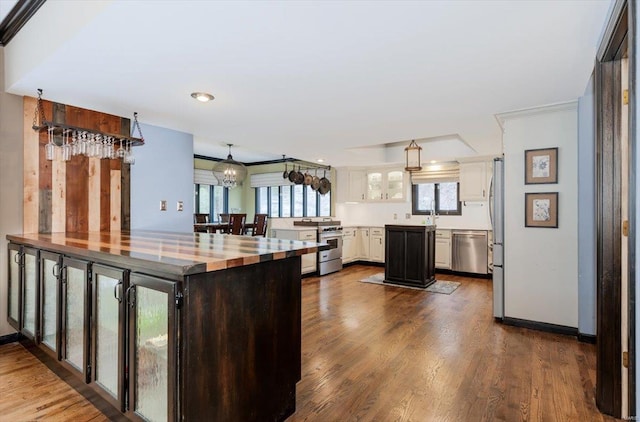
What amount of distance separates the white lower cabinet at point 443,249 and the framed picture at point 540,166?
3.03m

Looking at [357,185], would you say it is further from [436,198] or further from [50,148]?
[50,148]

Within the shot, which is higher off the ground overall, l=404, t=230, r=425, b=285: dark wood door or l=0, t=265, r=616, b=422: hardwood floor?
l=404, t=230, r=425, b=285: dark wood door

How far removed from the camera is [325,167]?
7445mm

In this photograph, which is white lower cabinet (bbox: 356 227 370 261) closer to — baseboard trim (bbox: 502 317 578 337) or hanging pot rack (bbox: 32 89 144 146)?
baseboard trim (bbox: 502 317 578 337)

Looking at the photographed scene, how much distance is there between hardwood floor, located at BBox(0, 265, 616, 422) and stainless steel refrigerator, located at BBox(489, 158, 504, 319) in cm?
24

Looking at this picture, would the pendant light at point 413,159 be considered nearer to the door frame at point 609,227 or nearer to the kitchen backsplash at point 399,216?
the kitchen backsplash at point 399,216

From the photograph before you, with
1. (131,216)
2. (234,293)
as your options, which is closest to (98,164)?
(131,216)

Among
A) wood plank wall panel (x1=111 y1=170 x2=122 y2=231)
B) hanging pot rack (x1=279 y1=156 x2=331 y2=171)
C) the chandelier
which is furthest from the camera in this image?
hanging pot rack (x1=279 y1=156 x2=331 y2=171)

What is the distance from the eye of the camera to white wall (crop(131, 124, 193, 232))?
3691 millimetres

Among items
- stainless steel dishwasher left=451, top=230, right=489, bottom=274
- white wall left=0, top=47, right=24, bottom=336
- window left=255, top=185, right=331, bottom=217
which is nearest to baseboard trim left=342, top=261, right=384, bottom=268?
window left=255, top=185, right=331, bottom=217

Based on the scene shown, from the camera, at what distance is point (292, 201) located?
830 centimetres

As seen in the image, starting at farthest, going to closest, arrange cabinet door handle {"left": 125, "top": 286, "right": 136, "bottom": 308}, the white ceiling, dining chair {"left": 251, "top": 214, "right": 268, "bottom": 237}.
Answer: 1. dining chair {"left": 251, "top": 214, "right": 268, "bottom": 237}
2. the white ceiling
3. cabinet door handle {"left": 125, "top": 286, "right": 136, "bottom": 308}

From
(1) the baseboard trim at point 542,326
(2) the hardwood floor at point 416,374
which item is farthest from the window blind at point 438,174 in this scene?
(1) the baseboard trim at point 542,326

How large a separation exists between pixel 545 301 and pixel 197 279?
3289 mm
